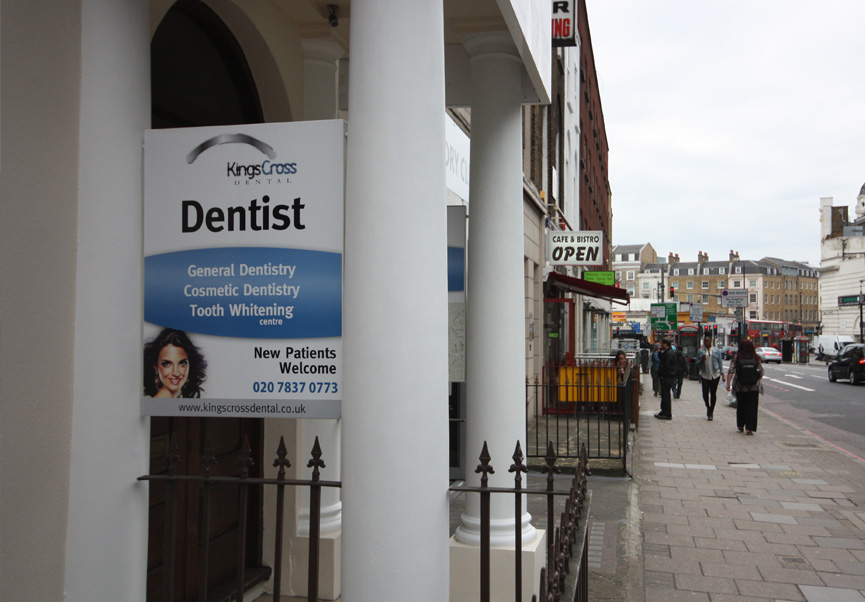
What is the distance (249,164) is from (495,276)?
2.28 m

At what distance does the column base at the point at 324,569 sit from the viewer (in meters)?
4.68

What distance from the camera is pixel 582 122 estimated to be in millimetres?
31469

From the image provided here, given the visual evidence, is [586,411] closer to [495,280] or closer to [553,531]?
[495,280]

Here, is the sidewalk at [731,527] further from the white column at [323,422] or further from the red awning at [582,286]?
the red awning at [582,286]

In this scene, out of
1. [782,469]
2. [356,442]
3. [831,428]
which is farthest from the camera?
[831,428]

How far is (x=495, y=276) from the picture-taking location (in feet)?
16.0

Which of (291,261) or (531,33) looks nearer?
(291,261)

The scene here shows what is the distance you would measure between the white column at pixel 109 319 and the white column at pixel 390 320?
36.0 inches

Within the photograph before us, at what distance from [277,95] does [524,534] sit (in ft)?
11.2

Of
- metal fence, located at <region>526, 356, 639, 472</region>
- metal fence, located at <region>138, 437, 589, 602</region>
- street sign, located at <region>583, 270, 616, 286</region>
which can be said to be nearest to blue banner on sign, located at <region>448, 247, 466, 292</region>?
metal fence, located at <region>138, 437, 589, 602</region>

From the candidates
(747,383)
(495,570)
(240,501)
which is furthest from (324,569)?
(747,383)

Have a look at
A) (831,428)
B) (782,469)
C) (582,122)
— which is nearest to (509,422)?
(782,469)

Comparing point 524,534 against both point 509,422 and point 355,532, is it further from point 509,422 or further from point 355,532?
point 355,532

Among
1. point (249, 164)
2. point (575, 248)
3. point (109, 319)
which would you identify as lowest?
point (109, 319)
